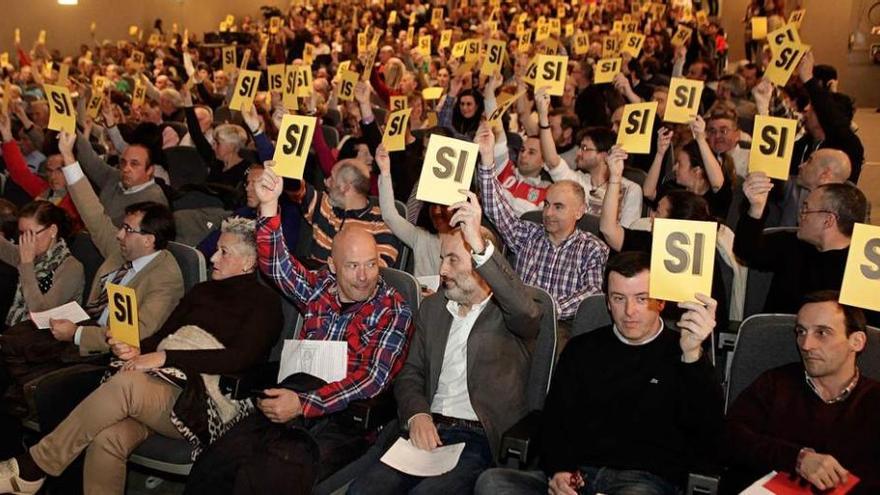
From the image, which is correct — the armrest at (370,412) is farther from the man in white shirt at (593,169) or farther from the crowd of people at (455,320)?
the man in white shirt at (593,169)

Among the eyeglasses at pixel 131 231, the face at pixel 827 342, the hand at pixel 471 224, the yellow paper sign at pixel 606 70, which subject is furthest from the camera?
the yellow paper sign at pixel 606 70

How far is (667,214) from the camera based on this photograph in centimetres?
414

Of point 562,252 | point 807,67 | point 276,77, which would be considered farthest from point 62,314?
point 807,67

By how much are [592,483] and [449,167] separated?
1.21 m

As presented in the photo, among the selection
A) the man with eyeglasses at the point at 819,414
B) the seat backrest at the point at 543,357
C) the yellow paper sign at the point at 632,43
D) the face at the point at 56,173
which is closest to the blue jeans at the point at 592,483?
the man with eyeglasses at the point at 819,414

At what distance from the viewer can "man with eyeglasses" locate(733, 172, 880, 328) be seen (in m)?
3.61

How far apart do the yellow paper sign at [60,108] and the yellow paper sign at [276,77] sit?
79.0 inches

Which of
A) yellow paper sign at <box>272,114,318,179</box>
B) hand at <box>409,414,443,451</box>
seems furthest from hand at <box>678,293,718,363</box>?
yellow paper sign at <box>272,114,318,179</box>

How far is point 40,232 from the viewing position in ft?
14.8

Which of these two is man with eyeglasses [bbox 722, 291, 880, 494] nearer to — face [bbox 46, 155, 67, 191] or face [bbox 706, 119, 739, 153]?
face [bbox 706, 119, 739, 153]

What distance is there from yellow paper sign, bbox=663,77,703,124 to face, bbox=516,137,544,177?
32.3 inches

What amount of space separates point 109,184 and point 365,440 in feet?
10.6

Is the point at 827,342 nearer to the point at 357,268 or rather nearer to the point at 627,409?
the point at 627,409

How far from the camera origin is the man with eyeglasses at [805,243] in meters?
3.61
